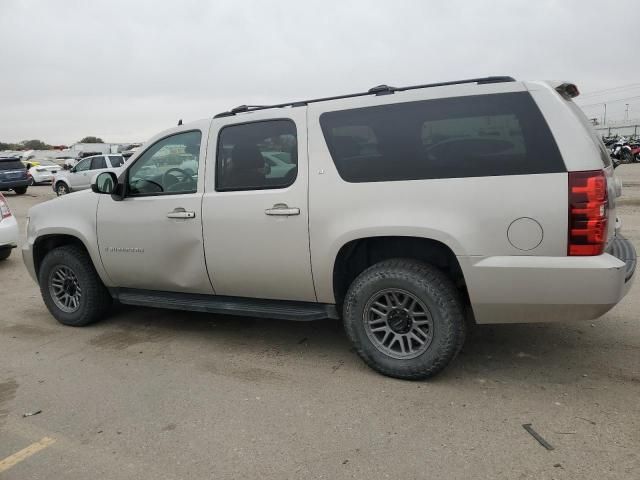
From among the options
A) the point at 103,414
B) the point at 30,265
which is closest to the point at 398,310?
the point at 103,414

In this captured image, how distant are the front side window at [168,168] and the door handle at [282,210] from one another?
0.79 metres

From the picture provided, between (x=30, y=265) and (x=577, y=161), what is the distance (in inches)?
198

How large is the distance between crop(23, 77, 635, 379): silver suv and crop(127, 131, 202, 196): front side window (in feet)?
0.05

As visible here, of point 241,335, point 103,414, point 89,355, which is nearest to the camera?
point 103,414

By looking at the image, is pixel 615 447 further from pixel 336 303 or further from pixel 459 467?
pixel 336 303

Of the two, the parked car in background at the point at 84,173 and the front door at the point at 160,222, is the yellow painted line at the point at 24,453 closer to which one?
the front door at the point at 160,222

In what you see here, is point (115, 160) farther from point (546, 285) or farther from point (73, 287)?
point (546, 285)

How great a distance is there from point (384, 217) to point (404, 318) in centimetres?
71

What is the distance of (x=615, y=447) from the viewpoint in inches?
108

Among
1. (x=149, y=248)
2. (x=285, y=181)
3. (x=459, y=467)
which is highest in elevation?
(x=285, y=181)

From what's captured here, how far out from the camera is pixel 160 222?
440 cm

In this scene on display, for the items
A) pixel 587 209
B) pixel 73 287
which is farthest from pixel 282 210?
pixel 73 287

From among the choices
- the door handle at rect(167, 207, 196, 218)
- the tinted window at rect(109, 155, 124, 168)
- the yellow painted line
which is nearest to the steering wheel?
the door handle at rect(167, 207, 196, 218)

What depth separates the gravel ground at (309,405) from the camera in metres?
2.75
